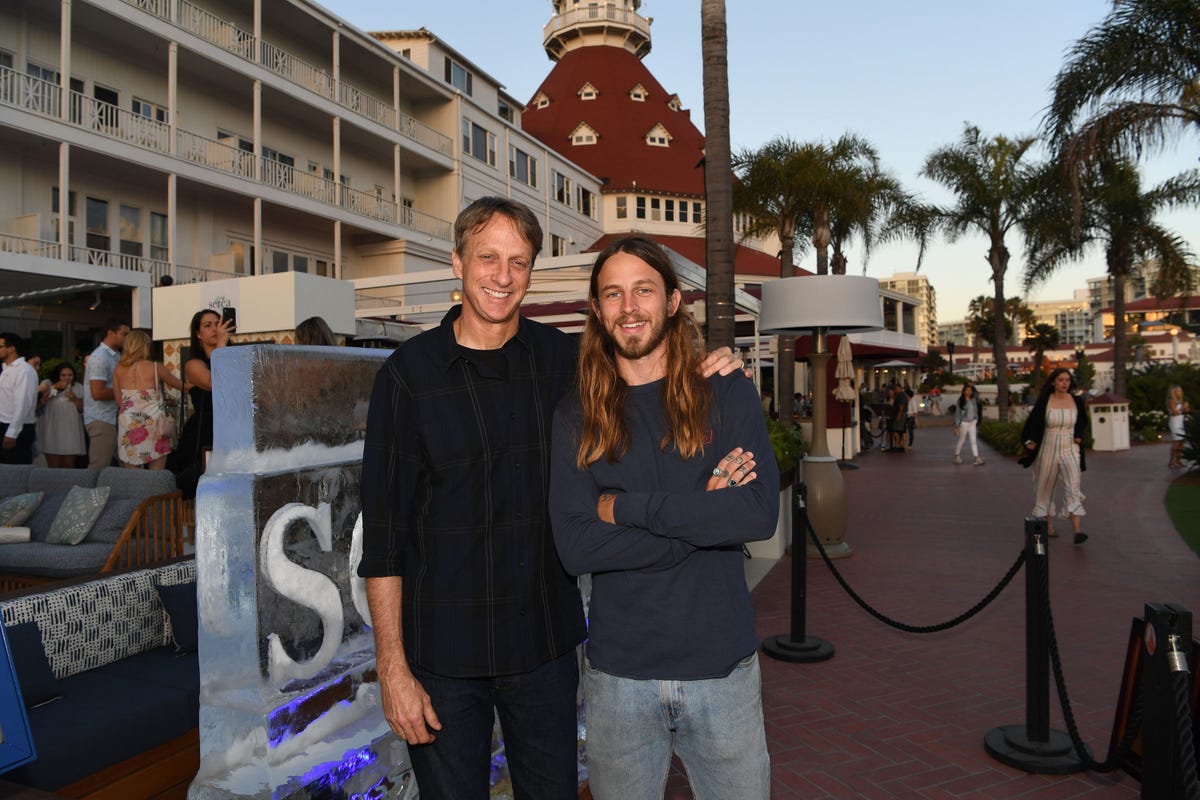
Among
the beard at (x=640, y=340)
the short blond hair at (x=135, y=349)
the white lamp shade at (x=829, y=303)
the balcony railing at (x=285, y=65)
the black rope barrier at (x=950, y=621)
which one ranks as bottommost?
the black rope barrier at (x=950, y=621)

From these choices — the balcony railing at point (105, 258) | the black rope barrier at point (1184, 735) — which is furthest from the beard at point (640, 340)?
the balcony railing at point (105, 258)

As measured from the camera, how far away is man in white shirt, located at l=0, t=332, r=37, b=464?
8.63 metres

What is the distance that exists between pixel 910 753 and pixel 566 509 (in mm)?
2971

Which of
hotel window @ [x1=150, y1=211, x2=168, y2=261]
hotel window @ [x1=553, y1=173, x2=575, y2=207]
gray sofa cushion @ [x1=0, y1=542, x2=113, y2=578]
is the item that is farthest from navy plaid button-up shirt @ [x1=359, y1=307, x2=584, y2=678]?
hotel window @ [x1=553, y1=173, x2=575, y2=207]

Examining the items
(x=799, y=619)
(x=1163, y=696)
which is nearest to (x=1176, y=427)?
(x=799, y=619)

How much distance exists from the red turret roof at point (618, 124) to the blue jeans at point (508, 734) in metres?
41.2

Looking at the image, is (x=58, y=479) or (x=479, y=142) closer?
(x=58, y=479)

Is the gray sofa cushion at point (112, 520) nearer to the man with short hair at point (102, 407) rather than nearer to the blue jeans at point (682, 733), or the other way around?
the man with short hair at point (102, 407)

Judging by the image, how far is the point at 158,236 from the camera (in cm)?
2036

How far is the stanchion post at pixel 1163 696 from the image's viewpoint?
2.48 metres

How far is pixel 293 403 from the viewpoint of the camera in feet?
7.30

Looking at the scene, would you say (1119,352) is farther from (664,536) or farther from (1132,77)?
(664,536)

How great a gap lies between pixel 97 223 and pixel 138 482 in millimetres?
A: 16411

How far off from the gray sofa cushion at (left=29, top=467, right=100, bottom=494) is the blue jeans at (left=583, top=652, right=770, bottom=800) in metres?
5.64
